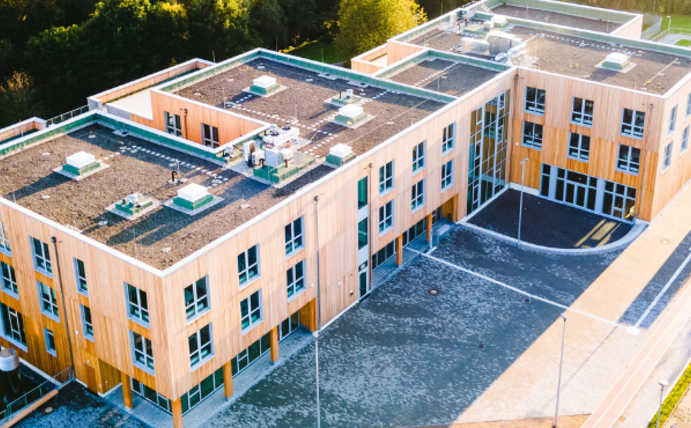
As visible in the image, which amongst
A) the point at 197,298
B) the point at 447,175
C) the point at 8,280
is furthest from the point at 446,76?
the point at 8,280

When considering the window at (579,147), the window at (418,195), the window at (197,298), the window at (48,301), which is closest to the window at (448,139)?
the window at (418,195)

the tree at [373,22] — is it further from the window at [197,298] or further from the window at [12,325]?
the window at [197,298]

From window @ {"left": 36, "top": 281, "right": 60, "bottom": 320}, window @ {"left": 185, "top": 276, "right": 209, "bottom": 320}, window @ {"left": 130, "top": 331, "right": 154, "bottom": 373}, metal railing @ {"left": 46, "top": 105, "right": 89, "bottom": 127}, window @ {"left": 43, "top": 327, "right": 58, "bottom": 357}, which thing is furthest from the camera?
metal railing @ {"left": 46, "top": 105, "right": 89, "bottom": 127}

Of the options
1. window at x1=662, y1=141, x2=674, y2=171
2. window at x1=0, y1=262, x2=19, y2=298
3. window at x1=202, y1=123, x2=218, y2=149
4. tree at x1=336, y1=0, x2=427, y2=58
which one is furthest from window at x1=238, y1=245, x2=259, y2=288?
tree at x1=336, y1=0, x2=427, y2=58

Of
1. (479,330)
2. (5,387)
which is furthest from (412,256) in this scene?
(5,387)

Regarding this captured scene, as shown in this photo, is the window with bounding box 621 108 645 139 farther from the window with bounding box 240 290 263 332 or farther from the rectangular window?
the rectangular window

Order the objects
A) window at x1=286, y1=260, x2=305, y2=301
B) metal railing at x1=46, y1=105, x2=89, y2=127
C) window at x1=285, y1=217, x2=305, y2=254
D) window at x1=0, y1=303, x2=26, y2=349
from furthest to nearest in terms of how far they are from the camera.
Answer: metal railing at x1=46, y1=105, x2=89, y2=127
window at x1=0, y1=303, x2=26, y2=349
window at x1=286, y1=260, x2=305, y2=301
window at x1=285, y1=217, x2=305, y2=254
